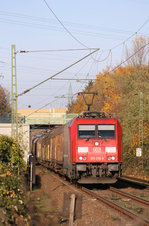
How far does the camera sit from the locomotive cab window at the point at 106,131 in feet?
56.6

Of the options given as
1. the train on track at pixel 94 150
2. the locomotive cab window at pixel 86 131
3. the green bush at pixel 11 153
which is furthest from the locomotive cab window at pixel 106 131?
the green bush at pixel 11 153

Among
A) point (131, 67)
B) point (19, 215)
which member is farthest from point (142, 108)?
point (131, 67)

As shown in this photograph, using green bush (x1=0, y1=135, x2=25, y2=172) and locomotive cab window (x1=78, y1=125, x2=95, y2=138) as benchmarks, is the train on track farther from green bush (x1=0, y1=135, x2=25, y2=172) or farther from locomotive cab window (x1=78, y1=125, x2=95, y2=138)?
green bush (x1=0, y1=135, x2=25, y2=172)

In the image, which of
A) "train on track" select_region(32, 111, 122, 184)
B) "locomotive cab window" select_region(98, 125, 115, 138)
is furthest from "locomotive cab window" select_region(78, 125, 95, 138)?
"locomotive cab window" select_region(98, 125, 115, 138)

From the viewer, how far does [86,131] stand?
1727 cm

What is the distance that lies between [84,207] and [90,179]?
4775 mm

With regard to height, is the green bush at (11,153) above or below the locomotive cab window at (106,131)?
below

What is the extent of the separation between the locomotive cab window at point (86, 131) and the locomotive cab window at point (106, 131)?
0.33 metres

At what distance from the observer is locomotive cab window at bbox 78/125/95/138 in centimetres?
1712

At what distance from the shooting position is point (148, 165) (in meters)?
27.1

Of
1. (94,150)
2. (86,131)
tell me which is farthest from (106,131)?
(94,150)

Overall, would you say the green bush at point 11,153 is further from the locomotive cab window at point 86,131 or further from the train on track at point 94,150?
the locomotive cab window at point 86,131

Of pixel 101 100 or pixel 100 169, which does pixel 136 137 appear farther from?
pixel 101 100

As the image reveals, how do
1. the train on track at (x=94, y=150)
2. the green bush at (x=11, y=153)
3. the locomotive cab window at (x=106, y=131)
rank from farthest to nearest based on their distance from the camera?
the locomotive cab window at (x=106, y=131) → the green bush at (x=11, y=153) → the train on track at (x=94, y=150)
